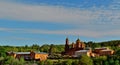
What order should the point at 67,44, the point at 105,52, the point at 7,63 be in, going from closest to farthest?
1. the point at 7,63
2. the point at 105,52
3. the point at 67,44

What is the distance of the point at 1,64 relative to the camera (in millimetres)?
72938

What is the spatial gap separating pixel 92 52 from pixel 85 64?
19685 millimetres

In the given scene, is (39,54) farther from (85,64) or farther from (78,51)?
(85,64)

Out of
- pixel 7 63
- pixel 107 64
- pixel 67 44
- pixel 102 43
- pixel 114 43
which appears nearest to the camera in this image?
pixel 107 64

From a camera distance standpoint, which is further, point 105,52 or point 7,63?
point 105,52

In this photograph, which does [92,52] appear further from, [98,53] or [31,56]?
[31,56]

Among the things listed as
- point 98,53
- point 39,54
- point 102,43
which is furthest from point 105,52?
point 102,43

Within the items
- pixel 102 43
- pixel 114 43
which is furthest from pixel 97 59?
pixel 102 43

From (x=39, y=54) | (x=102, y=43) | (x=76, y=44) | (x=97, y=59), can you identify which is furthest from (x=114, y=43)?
(x=97, y=59)

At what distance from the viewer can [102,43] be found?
4685 inches

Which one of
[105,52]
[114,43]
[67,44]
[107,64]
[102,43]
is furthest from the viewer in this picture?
[102,43]

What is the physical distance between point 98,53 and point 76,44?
934cm

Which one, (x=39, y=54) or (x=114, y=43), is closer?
(x=39, y=54)

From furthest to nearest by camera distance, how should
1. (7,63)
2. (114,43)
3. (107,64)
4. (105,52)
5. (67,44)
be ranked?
(114,43) < (67,44) < (105,52) < (7,63) < (107,64)
